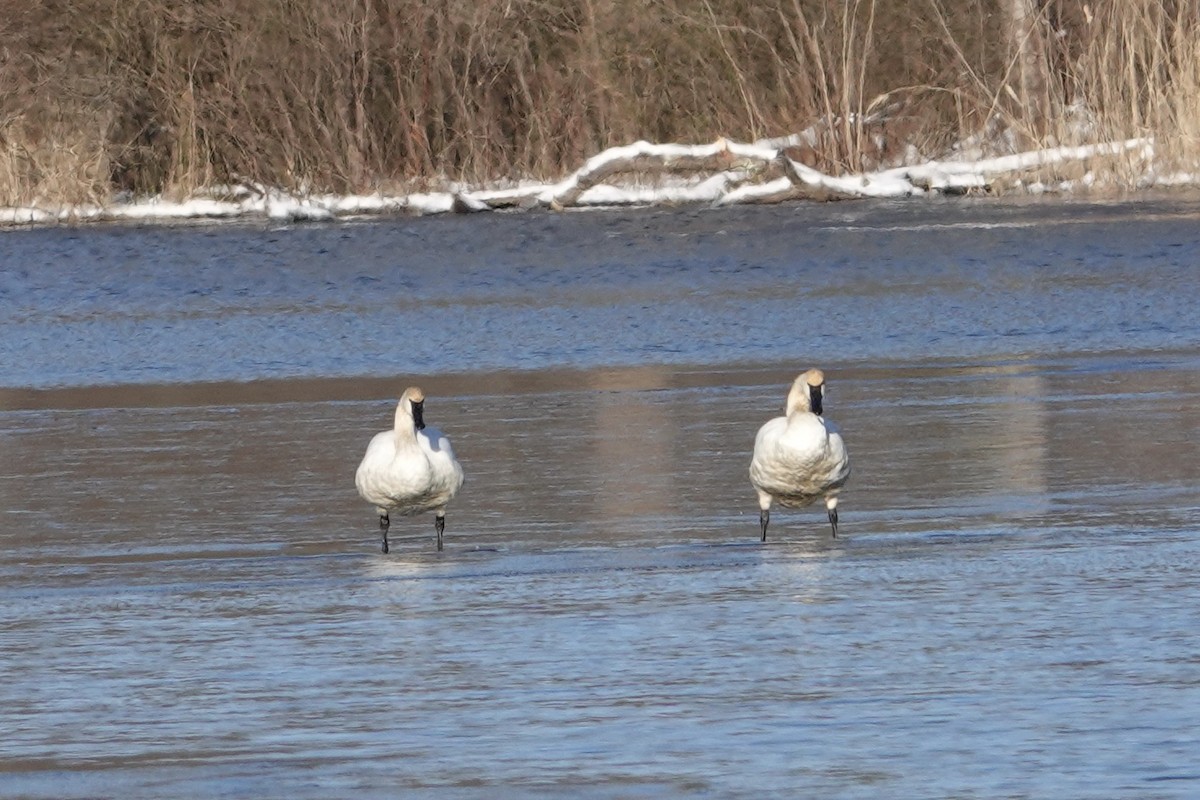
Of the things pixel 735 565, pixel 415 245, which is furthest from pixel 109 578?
pixel 415 245

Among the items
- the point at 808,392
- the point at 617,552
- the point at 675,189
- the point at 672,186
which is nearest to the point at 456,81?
the point at 672,186

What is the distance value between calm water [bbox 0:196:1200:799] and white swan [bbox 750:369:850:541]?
0.16 meters

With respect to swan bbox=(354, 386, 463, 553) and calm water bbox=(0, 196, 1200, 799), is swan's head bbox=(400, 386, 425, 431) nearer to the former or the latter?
swan bbox=(354, 386, 463, 553)

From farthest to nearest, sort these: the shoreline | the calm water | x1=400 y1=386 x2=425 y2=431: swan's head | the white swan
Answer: the shoreline
x1=400 y1=386 x2=425 y2=431: swan's head
the white swan
the calm water

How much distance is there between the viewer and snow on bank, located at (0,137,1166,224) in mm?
26234

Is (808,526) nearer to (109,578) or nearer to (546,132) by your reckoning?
(109,578)

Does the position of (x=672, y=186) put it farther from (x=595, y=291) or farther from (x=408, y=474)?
(x=408, y=474)

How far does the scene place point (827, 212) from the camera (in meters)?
25.0

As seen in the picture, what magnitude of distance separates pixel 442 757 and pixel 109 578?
294 cm

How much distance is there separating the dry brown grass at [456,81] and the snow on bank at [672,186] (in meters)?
0.53

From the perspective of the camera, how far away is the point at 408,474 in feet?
30.0

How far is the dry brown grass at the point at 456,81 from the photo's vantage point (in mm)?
28281

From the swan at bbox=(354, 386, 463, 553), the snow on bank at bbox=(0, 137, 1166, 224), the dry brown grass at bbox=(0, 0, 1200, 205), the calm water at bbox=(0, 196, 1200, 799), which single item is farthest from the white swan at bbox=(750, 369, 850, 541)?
the dry brown grass at bbox=(0, 0, 1200, 205)

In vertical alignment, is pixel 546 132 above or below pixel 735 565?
above
